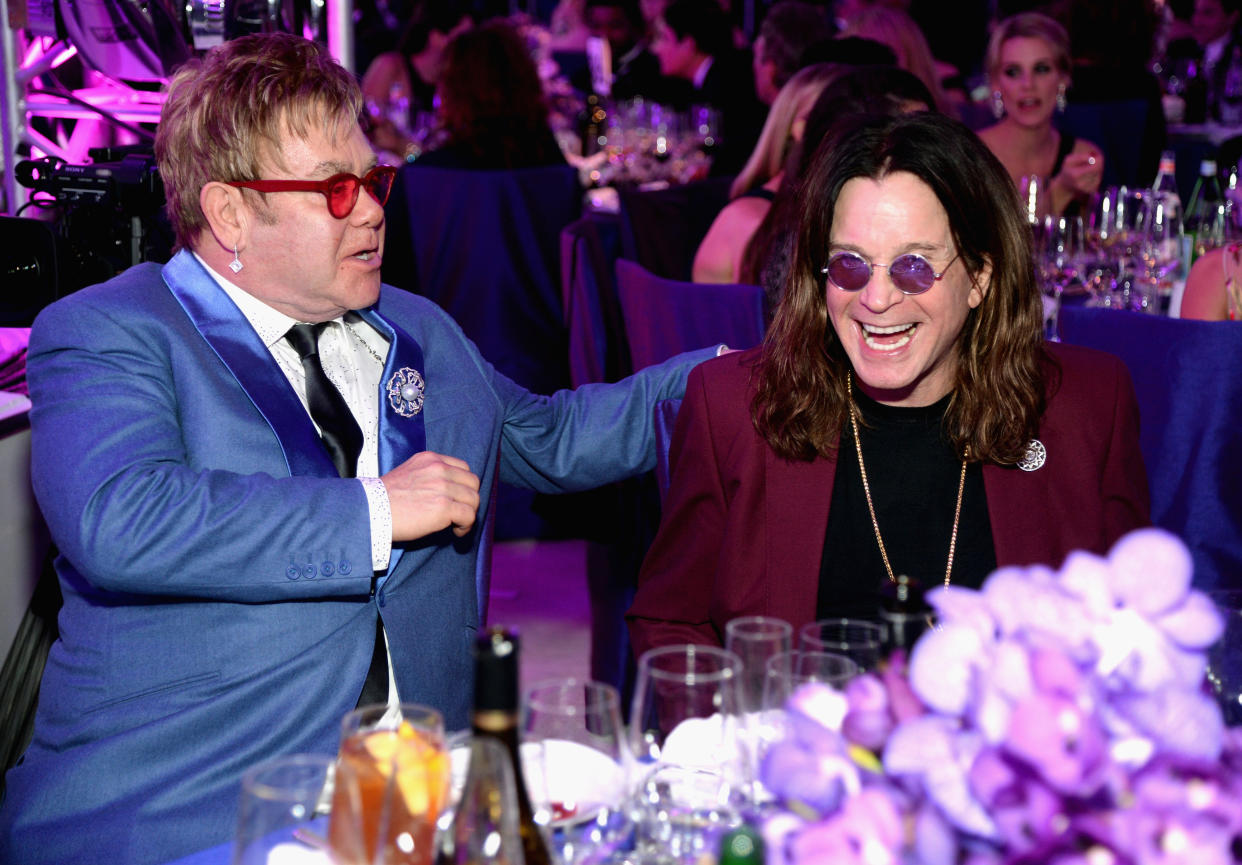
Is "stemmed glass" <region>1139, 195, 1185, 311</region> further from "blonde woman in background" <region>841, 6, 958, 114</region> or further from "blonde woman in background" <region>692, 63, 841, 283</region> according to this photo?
"blonde woman in background" <region>841, 6, 958, 114</region>

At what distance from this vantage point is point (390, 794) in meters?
0.98

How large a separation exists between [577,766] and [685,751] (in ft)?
0.44

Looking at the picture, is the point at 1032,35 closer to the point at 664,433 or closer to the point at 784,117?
the point at 784,117

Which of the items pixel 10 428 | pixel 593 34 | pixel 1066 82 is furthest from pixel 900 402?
pixel 593 34

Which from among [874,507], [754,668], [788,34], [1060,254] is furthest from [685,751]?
[788,34]

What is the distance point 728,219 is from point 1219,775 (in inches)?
122

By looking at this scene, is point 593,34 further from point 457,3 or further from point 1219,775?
point 1219,775

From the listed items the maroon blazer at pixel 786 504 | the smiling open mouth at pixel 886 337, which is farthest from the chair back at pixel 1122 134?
the smiling open mouth at pixel 886 337

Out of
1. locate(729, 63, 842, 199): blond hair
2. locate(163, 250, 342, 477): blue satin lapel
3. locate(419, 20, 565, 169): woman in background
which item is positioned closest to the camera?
locate(163, 250, 342, 477): blue satin lapel

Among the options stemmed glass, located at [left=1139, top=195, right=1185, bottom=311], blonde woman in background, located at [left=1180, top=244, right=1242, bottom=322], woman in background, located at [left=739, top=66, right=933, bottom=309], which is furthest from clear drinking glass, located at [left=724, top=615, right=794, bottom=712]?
stemmed glass, located at [left=1139, top=195, right=1185, bottom=311]

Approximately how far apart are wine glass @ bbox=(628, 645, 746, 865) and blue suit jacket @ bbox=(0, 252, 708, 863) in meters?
0.72

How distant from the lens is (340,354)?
2086 mm

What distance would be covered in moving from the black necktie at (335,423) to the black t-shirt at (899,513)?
2.16 ft

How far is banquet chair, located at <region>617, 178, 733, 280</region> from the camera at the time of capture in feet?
14.8
